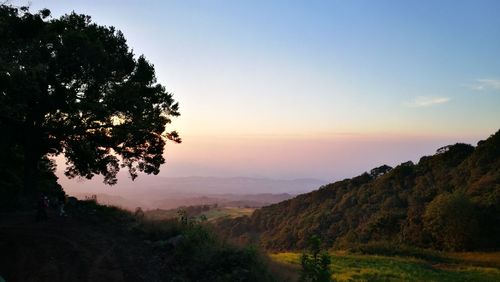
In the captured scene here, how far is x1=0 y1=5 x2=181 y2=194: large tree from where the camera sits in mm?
28406

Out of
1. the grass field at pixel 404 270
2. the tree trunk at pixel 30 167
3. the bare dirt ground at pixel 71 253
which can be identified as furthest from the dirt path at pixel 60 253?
the grass field at pixel 404 270

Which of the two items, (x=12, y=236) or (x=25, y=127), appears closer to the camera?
(x=12, y=236)

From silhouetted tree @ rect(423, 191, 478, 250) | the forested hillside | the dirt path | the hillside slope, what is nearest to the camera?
the dirt path

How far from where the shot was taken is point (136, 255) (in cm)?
1850

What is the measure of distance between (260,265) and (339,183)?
133m

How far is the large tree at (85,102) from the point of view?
1118 inches

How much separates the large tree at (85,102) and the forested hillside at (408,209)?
1110 inches

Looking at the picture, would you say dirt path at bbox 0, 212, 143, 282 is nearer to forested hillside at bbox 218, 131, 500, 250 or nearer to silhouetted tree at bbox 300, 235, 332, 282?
silhouetted tree at bbox 300, 235, 332, 282

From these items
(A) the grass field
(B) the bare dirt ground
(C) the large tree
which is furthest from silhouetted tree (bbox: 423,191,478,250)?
(B) the bare dirt ground

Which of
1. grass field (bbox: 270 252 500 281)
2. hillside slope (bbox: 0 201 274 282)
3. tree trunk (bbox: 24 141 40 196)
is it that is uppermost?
tree trunk (bbox: 24 141 40 196)

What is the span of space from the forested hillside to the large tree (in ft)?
92.5

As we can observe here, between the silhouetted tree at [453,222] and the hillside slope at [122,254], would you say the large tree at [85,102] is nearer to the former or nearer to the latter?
the hillside slope at [122,254]

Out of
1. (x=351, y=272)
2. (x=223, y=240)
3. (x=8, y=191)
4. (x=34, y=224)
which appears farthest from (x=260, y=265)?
(x=8, y=191)

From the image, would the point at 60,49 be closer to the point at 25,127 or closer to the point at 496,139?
the point at 25,127
